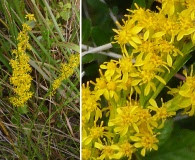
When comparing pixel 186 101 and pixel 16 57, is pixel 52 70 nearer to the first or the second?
pixel 16 57

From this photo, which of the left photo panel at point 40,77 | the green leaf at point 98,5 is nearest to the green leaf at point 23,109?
the left photo panel at point 40,77

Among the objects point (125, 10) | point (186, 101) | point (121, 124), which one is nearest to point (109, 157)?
point (121, 124)

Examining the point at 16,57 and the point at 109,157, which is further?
the point at 16,57

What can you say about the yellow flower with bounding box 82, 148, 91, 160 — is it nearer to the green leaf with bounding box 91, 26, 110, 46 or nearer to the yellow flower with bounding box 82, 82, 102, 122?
the yellow flower with bounding box 82, 82, 102, 122

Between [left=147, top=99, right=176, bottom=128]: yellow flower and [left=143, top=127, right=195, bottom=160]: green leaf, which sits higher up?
[left=147, top=99, right=176, bottom=128]: yellow flower

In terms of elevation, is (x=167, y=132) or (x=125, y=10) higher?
(x=125, y=10)

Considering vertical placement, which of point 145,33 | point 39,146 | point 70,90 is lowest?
point 39,146

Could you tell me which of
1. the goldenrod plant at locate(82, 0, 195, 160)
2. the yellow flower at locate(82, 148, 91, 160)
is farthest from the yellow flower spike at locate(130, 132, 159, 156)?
the yellow flower at locate(82, 148, 91, 160)

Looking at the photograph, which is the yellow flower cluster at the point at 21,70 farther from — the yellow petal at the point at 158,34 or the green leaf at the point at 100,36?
the yellow petal at the point at 158,34
